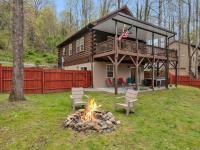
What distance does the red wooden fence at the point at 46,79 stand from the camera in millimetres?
13320

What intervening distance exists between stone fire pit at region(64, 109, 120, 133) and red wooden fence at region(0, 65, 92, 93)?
8236mm

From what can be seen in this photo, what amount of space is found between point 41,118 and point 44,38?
37.9 m

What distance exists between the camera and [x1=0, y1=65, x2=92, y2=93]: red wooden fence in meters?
13.3

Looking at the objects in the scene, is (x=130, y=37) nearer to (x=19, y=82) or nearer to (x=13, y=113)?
(x=19, y=82)

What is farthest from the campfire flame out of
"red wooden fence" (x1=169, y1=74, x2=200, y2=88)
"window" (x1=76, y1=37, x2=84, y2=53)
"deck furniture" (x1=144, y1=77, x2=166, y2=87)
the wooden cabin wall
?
"red wooden fence" (x1=169, y1=74, x2=200, y2=88)

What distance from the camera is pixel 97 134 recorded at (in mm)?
5980

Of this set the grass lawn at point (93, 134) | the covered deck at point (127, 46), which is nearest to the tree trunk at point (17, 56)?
the grass lawn at point (93, 134)

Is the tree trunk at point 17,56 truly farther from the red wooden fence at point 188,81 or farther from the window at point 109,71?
the red wooden fence at point 188,81

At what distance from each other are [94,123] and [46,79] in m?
9.35

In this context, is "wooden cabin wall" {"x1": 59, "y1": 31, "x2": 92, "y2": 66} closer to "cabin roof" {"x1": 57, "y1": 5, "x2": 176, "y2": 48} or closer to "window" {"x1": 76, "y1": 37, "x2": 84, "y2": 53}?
"window" {"x1": 76, "y1": 37, "x2": 84, "y2": 53}

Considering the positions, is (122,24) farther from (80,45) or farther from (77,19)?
(77,19)

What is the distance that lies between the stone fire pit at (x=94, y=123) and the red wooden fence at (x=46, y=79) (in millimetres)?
8236

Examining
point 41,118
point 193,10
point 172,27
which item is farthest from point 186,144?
point 172,27

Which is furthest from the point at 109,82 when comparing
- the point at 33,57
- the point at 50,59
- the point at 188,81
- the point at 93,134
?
the point at 33,57
